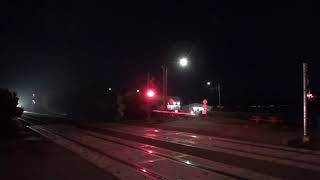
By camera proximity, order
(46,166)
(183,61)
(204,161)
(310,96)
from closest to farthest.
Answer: (46,166) < (204,161) < (310,96) < (183,61)

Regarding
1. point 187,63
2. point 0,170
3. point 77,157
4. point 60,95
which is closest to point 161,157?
point 77,157

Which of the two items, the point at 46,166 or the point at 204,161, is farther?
the point at 204,161

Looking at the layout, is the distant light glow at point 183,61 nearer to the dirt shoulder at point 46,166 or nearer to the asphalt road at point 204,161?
the asphalt road at point 204,161

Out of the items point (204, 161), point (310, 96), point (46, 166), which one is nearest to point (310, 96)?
point (310, 96)

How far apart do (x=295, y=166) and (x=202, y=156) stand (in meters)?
3.83

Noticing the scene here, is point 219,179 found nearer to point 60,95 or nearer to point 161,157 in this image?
point 161,157

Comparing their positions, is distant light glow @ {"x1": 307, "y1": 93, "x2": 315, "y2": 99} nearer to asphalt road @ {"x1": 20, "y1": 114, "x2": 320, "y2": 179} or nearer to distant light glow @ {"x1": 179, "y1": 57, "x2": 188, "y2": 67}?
asphalt road @ {"x1": 20, "y1": 114, "x2": 320, "y2": 179}

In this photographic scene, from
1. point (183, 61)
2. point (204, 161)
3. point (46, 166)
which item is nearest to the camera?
point (46, 166)

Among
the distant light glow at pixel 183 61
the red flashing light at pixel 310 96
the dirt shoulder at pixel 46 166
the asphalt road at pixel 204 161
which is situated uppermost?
the distant light glow at pixel 183 61

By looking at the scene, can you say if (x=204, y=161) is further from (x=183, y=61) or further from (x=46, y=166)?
(x=183, y=61)

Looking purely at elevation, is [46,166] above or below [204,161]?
below

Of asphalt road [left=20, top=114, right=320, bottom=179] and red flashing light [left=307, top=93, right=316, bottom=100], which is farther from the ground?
red flashing light [left=307, top=93, right=316, bottom=100]

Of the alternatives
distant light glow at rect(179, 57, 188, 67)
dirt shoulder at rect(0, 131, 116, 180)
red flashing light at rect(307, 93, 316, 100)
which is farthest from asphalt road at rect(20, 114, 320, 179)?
distant light glow at rect(179, 57, 188, 67)

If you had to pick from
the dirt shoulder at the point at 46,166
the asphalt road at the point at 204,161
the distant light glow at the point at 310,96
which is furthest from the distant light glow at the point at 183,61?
the dirt shoulder at the point at 46,166
